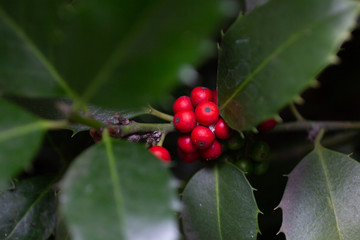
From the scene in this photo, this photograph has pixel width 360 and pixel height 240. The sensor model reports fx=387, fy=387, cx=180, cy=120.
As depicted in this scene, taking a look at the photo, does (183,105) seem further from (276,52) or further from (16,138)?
(16,138)

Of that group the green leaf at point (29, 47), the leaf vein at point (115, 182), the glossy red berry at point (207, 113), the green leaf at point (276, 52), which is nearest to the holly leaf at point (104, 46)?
the green leaf at point (29, 47)

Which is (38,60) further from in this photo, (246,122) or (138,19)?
(246,122)

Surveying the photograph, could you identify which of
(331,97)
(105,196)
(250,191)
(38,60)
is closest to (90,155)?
(105,196)

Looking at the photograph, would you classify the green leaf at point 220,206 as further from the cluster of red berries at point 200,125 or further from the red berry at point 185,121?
the red berry at point 185,121

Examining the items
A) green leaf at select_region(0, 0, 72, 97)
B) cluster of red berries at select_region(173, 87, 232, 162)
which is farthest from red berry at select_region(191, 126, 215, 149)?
green leaf at select_region(0, 0, 72, 97)

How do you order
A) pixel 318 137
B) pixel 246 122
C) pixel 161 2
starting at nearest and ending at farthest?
pixel 161 2, pixel 246 122, pixel 318 137

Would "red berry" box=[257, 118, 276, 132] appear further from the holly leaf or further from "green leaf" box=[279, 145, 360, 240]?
the holly leaf

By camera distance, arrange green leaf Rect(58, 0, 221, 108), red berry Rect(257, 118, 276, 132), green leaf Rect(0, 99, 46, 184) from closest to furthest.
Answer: green leaf Rect(58, 0, 221, 108) → green leaf Rect(0, 99, 46, 184) → red berry Rect(257, 118, 276, 132)
